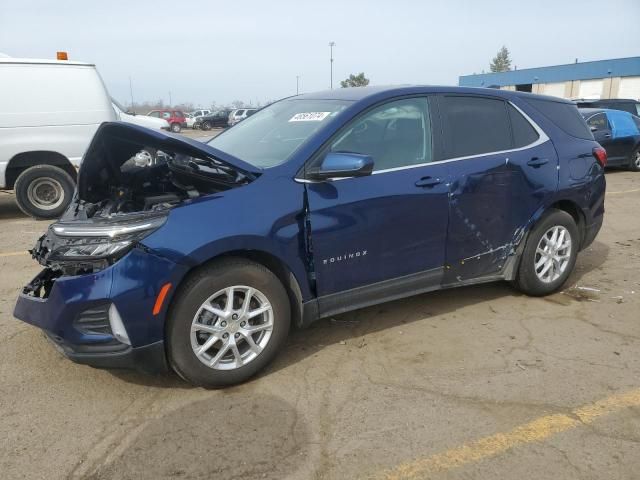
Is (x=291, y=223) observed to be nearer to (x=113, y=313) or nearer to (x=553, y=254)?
(x=113, y=313)

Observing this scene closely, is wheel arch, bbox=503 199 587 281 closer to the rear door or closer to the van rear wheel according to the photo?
the rear door

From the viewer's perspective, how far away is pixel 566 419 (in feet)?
9.05

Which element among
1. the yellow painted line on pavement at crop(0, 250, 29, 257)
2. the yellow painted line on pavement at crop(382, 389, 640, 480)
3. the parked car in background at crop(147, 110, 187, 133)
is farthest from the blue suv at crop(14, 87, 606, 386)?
the parked car in background at crop(147, 110, 187, 133)

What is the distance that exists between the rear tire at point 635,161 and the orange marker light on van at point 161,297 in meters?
14.1

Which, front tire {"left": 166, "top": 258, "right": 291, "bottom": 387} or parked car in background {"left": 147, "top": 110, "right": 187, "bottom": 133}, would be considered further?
parked car in background {"left": 147, "top": 110, "right": 187, "bottom": 133}

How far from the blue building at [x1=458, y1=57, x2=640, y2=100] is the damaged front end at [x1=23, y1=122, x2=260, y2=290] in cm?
3702

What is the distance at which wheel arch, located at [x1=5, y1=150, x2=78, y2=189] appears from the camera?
7.59 m

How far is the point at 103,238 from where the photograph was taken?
2.70 metres

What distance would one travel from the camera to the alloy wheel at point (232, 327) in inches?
115

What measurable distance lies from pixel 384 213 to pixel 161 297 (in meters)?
1.50

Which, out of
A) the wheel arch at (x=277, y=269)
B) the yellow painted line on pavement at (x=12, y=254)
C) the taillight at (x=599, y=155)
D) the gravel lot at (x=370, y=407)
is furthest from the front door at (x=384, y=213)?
the yellow painted line on pavement at (x=12, y=254)

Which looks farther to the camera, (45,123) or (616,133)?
(616,133)

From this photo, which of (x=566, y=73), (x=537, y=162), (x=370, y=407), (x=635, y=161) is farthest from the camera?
(x=566, y=73)

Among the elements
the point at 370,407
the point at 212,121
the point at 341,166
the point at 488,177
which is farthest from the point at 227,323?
the point at 212,121
